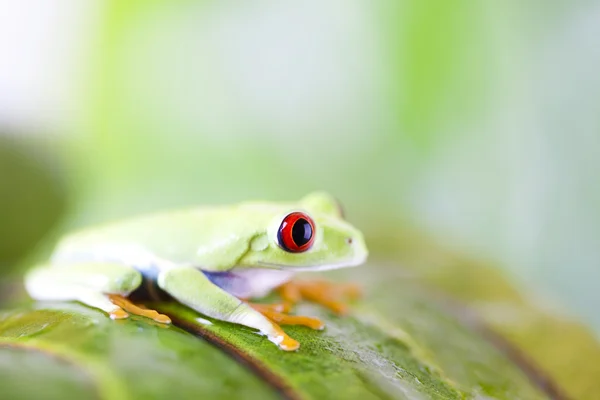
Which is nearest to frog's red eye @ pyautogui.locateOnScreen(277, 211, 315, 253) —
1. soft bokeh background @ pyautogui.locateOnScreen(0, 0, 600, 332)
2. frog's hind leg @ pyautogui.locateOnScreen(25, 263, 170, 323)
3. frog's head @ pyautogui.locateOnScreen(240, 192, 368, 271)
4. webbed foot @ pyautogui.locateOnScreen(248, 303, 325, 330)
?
frog's head @ pyautogui.locateOnScreen(240, 192, 368, 271)

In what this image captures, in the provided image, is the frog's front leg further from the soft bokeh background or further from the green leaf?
the soft bokeh background

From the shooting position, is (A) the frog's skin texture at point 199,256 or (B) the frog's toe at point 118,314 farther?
(A) the frog's skin texture at point 199,256

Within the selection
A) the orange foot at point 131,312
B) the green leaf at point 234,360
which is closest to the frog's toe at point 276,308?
the green leaf at point 234,360

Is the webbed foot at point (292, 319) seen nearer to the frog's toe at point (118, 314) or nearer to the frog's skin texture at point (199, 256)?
the frog's skin texture at point (199, 256)

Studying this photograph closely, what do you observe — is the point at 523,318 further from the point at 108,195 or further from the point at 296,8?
the point at 296,8

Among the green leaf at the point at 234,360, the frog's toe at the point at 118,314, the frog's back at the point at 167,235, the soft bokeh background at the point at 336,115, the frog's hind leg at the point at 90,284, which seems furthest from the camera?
the soft bokeh background at the point at 336,115

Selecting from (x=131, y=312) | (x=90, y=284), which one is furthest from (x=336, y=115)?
(x=131, y=312)

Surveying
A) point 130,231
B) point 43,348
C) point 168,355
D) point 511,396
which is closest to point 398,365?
point 511,396
